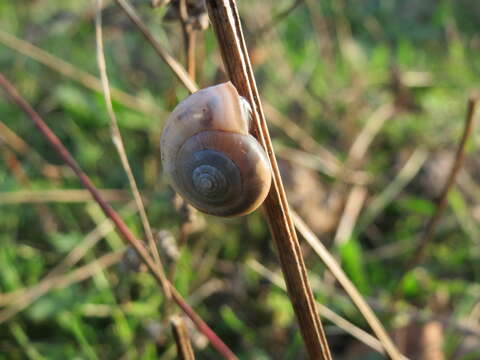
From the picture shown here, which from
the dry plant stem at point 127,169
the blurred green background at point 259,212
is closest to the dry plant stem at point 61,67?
the blurred green background at point 259,212

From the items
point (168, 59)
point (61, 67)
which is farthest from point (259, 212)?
point (168, 59)

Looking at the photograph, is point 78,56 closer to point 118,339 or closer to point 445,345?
point 118,339

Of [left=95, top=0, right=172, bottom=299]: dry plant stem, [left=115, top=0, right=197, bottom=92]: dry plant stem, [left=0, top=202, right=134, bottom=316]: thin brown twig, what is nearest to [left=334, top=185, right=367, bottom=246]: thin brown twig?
[left=0, top=202, right=134, bottom=316]: thin brown twig

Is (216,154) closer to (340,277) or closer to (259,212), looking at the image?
(340,277)

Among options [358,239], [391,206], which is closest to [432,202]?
[391,206]

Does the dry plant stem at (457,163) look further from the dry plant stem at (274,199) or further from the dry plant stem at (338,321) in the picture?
the dry plant stem at (274,199)
